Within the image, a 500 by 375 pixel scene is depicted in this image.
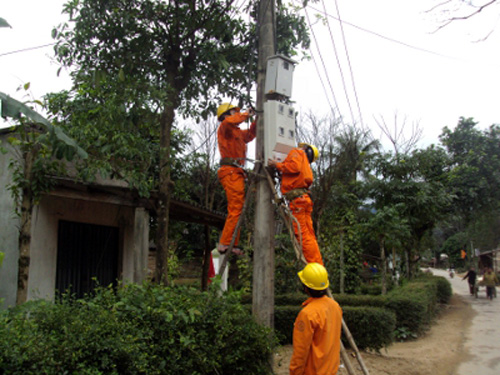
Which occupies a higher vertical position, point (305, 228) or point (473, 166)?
point (473, 166)

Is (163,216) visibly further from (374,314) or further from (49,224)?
(374,314)

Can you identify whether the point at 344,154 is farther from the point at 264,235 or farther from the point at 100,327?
the point at 100,327

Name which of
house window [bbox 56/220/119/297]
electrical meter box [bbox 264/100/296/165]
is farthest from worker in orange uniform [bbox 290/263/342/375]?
house window [bbox 56/220/119/297]

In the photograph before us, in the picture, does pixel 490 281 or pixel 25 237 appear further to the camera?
pixel 490 281

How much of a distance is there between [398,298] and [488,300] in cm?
1266

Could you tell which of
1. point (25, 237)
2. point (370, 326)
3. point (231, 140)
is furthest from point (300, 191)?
point (370, 326)

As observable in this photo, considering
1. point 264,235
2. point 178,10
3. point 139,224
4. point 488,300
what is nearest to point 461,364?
point 264,235

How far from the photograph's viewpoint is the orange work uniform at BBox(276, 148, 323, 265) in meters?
5.45

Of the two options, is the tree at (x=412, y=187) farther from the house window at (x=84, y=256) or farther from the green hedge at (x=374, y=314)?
the house window at (x=84, y=256)

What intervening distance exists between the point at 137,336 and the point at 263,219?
7.35ft

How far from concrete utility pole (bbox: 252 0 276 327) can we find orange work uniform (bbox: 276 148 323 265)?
27cm

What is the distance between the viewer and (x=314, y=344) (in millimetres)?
3977

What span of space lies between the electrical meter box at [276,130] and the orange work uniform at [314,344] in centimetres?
205

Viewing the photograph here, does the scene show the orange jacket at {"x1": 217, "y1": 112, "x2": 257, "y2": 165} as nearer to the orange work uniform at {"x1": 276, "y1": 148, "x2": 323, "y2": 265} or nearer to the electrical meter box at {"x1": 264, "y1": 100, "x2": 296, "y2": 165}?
the electrical meter box at {"x1": 264, "y1": 100, "x2": 296, "y2": 165}
